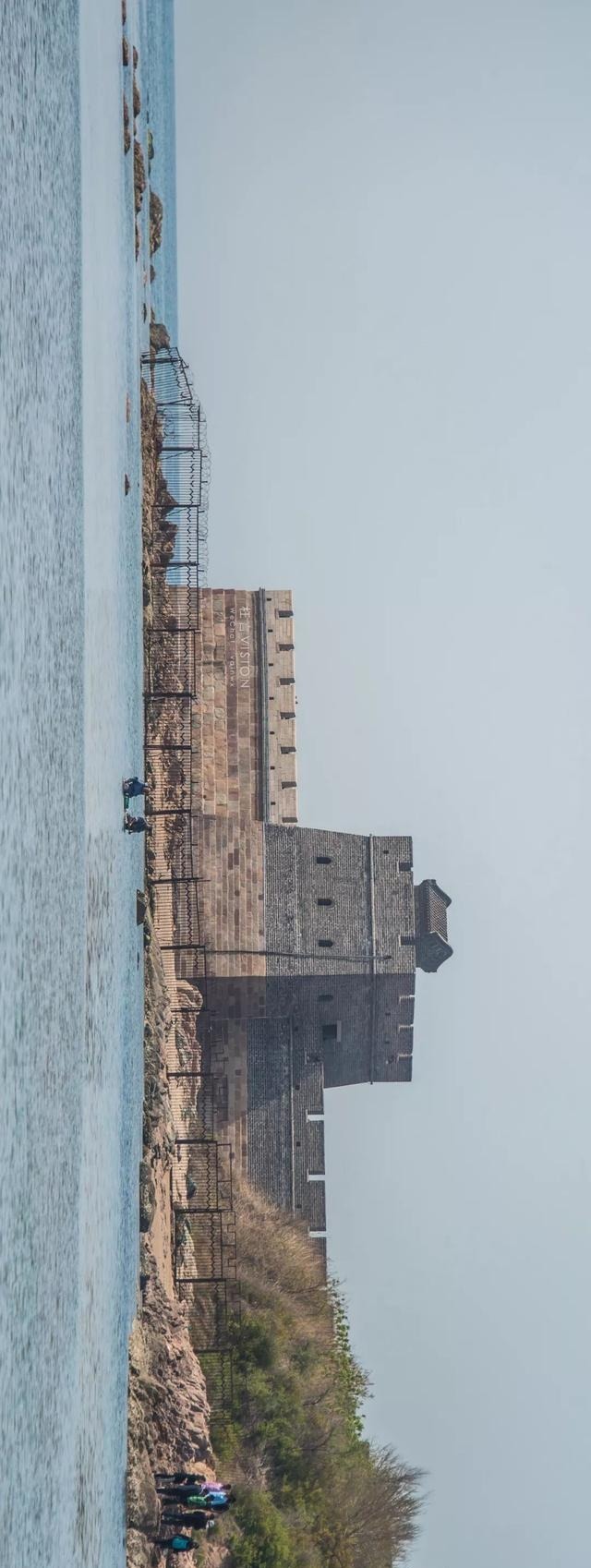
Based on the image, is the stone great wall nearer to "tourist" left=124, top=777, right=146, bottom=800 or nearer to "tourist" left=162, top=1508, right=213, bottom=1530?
"tourist" left=124, top=777, right=146, bottom=800

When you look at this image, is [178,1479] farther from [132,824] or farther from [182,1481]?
[132,824]

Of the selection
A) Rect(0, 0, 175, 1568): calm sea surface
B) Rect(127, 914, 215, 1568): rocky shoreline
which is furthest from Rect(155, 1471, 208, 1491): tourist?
Rect(0, 0, 175, 1568): calm sea surface

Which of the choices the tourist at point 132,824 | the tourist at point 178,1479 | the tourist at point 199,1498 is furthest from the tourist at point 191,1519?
the tourist at point 132,824

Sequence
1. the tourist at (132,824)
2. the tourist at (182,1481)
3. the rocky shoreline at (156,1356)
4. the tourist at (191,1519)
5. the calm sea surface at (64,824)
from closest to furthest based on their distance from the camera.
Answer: the calm sea surface at (64,824)
the rocky shoreline at (156,1356)
the tourist at (191,1519)
the tourist at (182,1481)
the tourist at (132,824)

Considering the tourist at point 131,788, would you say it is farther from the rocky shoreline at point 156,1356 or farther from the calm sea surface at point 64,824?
the rocky shoreline at point 156,1356

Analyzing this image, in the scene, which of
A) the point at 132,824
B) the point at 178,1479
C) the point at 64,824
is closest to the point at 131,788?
the point at 132,824

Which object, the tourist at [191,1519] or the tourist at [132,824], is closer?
the tourist at [191,1519]

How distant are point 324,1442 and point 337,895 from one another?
10.7 metres

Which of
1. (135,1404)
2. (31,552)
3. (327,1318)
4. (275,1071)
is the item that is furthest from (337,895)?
(31,552)

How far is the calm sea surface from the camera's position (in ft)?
52.5

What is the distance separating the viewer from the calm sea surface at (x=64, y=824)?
16016 mm

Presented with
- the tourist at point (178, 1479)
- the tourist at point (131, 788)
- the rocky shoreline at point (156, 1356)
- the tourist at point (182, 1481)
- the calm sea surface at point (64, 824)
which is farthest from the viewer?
the tourist at point (131, 788)

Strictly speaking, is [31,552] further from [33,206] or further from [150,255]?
[150,255]

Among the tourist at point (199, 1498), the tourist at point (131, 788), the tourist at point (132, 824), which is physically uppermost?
the tourist at point (131, 788)
